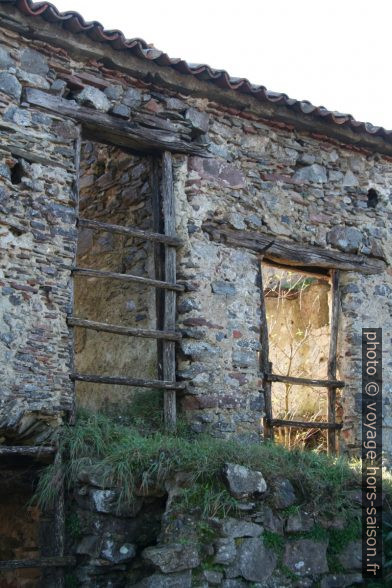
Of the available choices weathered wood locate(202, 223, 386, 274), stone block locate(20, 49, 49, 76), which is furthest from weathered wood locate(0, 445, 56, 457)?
stone block locate(20, 49, 49, 76)

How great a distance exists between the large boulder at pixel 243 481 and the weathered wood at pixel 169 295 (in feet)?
4.02

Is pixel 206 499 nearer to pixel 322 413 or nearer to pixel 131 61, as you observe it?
pixel 131 61

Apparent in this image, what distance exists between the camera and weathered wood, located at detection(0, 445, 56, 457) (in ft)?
20.2

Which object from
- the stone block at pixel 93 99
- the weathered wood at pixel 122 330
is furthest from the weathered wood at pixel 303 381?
the stone block at pixel 93 99

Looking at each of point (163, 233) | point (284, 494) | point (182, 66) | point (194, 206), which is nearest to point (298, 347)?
point (194, 206)

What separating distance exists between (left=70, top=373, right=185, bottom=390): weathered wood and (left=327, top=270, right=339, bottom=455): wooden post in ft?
5.91

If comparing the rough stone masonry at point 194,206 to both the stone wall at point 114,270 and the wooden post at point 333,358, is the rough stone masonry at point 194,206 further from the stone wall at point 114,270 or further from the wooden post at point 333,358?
the stone wall at point 114,270

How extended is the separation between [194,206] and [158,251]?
1.77 feet

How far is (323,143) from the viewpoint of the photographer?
886 centimetres

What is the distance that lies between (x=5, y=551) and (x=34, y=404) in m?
1.38

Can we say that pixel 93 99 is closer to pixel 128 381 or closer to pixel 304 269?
pixel 128 381

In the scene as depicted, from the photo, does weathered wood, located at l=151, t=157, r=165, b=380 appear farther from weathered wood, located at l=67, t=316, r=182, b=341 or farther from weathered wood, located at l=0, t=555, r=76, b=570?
weathered wood, located at l=0, t=555, r=76, b=570

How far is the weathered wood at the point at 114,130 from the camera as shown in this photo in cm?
716

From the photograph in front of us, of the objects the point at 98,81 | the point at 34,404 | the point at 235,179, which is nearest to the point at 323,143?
the point at 235,179
